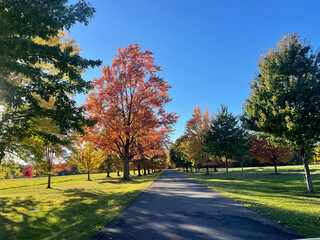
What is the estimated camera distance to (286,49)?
41.9ft

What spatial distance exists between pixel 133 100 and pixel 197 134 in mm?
17873

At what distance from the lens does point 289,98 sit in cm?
1182

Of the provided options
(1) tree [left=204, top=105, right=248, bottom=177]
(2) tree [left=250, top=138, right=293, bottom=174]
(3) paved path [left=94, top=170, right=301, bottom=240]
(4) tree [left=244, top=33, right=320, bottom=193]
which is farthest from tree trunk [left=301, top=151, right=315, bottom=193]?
(2) tree [left=250, top=138, right=293, bottom=174]

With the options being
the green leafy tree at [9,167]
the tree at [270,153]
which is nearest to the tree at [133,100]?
the green leafy tree at [9,167]

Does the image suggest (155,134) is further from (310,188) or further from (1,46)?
(1,46)

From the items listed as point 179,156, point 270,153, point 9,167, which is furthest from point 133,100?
point 179,156

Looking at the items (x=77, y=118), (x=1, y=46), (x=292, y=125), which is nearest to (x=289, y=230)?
(x=292, y=125)

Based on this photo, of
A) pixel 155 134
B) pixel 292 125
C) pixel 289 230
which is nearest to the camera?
pixel 289 230

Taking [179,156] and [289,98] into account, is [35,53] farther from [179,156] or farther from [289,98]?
[179,156]

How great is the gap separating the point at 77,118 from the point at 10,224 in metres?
4.80

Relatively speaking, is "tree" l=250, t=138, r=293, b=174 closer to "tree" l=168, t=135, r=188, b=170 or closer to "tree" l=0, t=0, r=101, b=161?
"tree" l=168, t=135, r=188, b=170

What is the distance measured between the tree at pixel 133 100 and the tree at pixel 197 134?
15.1 metres

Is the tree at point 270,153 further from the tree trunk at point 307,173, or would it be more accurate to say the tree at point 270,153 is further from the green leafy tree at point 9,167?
the green leafy tree at point 9,167

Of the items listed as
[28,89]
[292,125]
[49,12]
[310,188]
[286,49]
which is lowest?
[310,188]
